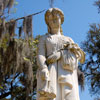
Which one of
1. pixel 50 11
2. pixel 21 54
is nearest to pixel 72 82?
pixel 50 11

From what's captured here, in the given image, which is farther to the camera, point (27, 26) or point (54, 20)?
point (27, 26)

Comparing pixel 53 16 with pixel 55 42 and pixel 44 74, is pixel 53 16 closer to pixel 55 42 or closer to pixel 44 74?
pixel 55 42

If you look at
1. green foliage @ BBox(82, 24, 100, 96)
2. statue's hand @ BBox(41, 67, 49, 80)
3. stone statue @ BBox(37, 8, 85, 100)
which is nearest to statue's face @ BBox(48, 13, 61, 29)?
stone statue @ BBox(37, 8, 85, 100)

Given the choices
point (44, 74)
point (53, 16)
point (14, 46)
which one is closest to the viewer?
point (44, 74)

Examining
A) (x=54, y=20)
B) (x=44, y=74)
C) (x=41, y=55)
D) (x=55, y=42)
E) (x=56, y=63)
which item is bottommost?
(x=44, y=74)

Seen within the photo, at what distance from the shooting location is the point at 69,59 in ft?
15.9

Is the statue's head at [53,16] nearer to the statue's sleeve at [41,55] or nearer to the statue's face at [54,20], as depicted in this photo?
the statue's face at [54,20]

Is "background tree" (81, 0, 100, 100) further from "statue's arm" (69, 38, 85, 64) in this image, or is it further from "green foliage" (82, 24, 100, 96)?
"statue's arm" (69, 38, 85, 64)

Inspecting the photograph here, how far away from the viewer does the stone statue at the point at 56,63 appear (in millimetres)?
4477

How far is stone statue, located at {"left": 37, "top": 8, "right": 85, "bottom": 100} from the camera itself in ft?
14.7

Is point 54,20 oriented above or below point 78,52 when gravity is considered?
above

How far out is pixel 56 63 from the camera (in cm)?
488

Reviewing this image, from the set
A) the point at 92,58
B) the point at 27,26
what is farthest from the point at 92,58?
the point at 27,26

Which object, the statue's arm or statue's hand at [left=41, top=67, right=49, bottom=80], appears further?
the statue's arm
